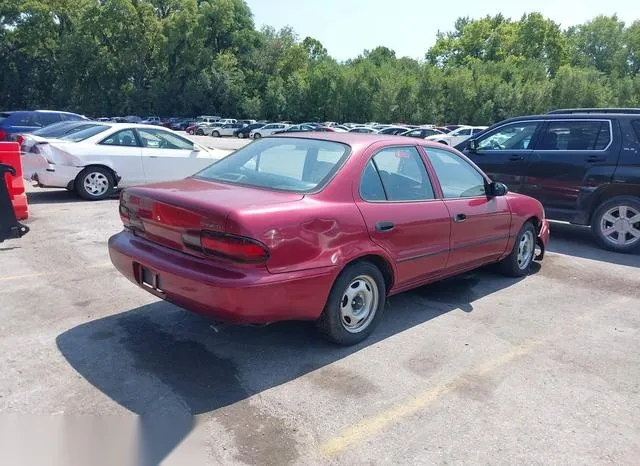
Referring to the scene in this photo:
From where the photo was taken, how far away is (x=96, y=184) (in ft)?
34.1

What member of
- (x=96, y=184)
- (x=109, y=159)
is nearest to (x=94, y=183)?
(x=96, y=184)

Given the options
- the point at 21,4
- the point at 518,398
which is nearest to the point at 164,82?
the point at 21,4

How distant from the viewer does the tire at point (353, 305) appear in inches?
160

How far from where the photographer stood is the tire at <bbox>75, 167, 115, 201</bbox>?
1020 cm

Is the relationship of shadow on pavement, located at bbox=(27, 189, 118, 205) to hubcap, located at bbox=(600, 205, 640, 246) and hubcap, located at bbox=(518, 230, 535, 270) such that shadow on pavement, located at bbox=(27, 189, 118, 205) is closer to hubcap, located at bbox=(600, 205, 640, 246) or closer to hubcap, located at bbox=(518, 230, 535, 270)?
hubcap, located at bbox=(518, 230, 535, 270)

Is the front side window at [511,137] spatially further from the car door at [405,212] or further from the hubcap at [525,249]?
the car door at [405,212]

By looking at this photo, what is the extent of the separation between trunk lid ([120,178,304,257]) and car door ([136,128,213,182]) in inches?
258

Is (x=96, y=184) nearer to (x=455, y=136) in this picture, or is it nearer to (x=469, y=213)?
(x=469, y=213)

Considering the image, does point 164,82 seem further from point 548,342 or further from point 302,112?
point 548,342

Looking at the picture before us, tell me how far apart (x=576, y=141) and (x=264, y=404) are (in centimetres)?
669

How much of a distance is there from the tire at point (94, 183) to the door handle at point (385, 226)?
7.65m

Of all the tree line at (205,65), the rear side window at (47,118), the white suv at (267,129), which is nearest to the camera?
the rear side window at (47,118)

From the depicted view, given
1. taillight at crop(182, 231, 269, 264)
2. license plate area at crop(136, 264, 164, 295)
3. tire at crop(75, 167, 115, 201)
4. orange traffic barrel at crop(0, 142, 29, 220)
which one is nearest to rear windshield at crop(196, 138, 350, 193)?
taillight at crop(182, 231, 269, 264)

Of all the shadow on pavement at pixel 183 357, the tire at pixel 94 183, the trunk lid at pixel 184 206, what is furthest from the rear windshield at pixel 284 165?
the tire at pixel 94 183
